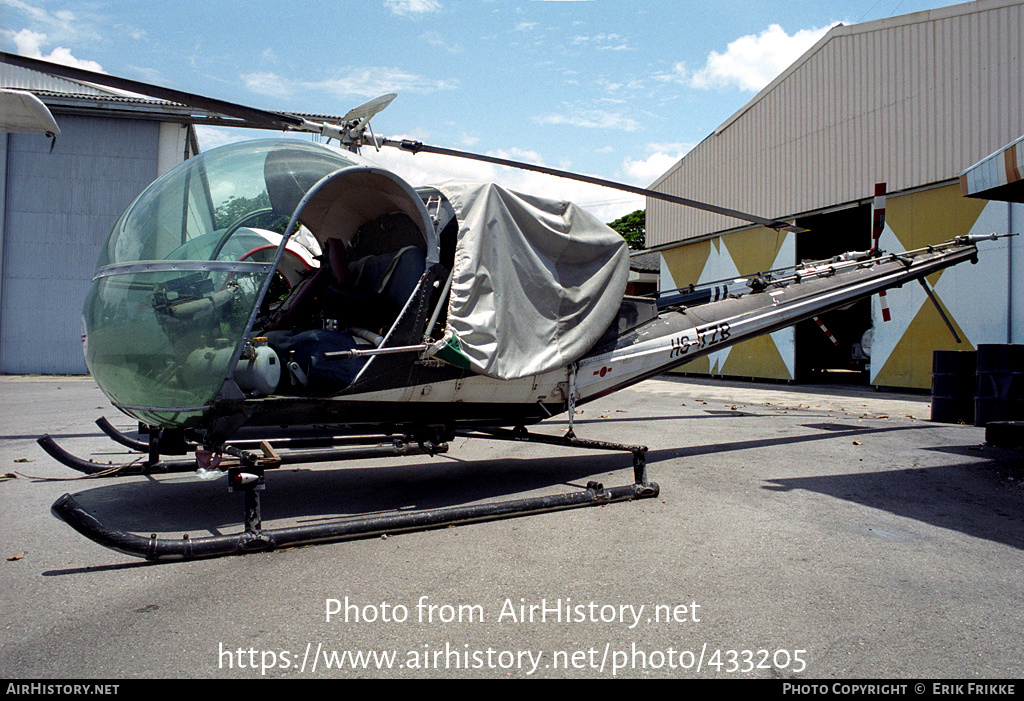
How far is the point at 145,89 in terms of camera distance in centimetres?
395

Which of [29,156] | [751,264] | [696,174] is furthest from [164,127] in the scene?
[751,264]

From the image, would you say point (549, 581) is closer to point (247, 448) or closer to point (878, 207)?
point (247, 448)

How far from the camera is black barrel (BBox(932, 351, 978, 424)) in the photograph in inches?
356

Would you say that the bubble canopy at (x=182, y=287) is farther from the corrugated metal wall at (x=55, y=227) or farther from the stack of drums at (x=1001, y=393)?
the corrugated metal wall at (x=55, y=227)

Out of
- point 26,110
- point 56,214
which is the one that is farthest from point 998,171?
point 56,214

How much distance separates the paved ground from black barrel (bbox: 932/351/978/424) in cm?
251

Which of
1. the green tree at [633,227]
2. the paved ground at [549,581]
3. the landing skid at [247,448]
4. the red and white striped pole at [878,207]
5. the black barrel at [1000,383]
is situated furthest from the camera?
the green tree at [633,227]

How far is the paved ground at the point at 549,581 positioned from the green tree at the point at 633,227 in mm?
47356

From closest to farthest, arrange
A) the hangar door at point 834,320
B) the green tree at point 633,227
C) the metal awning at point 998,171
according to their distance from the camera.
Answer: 1. the metal awning at point 998,171
2. the hangar door at point 834,320
3. the green tree at point 633,227

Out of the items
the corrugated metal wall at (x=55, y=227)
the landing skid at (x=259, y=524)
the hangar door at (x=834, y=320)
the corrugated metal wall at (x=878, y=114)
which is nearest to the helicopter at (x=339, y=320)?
the landing skid at (x=259, y=524)

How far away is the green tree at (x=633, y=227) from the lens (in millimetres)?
52941

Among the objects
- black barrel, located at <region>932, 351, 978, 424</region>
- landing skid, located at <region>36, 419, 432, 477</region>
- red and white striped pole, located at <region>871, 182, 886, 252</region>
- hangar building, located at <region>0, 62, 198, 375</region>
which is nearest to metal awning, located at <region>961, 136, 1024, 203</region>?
red and white striped pole, located at <region>871, 182, 886, 252</region>

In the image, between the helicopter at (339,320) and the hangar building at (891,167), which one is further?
the hangar building at (891,167)

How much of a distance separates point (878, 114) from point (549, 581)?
49.1ft
